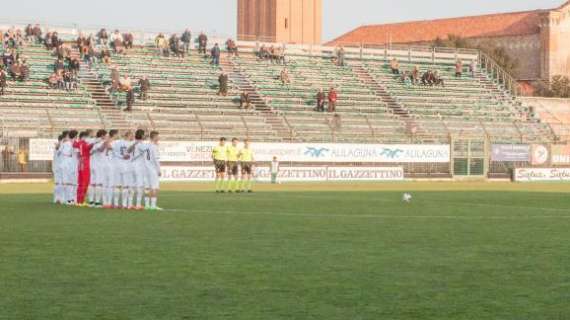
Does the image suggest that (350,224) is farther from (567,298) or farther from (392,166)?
(392,166)

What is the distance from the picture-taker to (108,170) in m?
28.2

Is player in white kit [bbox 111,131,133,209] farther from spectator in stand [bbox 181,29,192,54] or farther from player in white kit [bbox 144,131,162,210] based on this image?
spectator in stand [bbox 181,29,192,54]

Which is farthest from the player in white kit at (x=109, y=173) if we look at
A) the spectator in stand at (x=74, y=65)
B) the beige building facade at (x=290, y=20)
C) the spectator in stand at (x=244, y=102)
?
the beige building facade at (x=290, y=20)

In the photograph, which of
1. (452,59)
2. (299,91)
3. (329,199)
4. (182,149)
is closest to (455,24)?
(452,59)

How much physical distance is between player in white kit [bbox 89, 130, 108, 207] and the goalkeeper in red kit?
420 millimetres

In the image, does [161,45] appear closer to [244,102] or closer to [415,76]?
[244,102]

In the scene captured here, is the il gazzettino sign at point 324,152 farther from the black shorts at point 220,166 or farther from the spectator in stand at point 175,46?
the spectator in stand at point 175,46

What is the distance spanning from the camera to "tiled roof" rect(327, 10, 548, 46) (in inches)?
4823

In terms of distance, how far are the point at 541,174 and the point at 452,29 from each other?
76.0 metres

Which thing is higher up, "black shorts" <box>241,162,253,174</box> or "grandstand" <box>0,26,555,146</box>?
"grandstand" <box>0,26,555,146</box>

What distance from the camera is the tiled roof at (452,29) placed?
4823 inches

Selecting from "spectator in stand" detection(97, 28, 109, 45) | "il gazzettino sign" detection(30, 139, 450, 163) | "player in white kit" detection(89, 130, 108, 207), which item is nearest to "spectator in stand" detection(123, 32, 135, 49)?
"spectator in stand" detection(97, 28, 109, 45)

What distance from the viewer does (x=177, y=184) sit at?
47.0 m

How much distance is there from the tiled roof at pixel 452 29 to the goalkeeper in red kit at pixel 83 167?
92.1 meters
